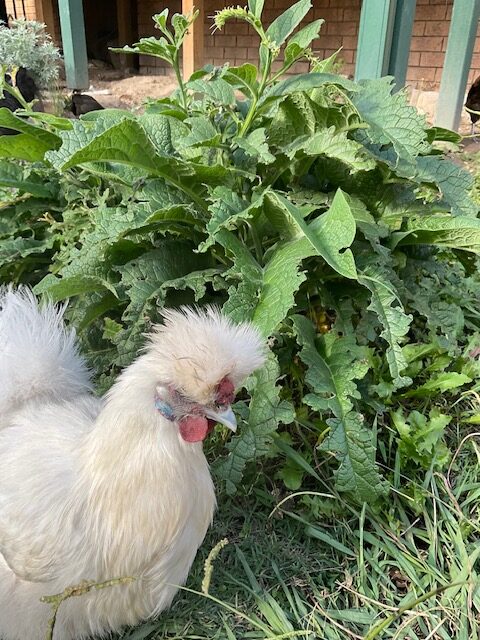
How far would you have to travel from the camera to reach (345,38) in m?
7.39

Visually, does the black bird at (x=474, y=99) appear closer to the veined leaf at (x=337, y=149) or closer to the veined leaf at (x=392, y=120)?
the veined leaf at (x=392, y=120)

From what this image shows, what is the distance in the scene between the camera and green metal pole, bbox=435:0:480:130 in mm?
4359

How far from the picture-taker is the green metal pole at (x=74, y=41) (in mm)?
4395

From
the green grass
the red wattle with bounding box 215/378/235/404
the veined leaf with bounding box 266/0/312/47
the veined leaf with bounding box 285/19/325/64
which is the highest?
the veined leaf with bounding box 266/0/312/47

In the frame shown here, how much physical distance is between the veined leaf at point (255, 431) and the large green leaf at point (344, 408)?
9cm

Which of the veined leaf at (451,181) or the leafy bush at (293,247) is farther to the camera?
the veined leaf at (451,181)

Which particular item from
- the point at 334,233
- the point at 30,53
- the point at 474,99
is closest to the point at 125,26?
the point at 30,53

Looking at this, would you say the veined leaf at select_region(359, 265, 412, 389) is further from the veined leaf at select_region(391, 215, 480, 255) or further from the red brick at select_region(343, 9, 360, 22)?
the red brick at select_region(343, 9, 360, 22)

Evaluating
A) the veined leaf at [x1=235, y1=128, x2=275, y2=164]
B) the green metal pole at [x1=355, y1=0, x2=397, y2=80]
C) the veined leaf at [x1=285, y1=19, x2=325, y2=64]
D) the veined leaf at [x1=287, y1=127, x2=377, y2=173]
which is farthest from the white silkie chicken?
the green metal pole at [x1=355, y1=0, x2=397, y2=80]

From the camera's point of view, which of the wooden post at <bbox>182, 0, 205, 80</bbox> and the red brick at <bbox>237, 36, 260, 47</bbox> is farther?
the red brick at <bbox>237, 36, 260, 47</bbox>

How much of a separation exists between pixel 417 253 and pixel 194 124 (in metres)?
0.94

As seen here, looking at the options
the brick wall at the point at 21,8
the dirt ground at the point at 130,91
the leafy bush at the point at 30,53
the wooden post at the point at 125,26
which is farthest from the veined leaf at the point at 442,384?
the wooden post at the point at 125,26

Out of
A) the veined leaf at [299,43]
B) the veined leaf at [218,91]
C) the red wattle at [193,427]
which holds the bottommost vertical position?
the red wattle at [193,427]

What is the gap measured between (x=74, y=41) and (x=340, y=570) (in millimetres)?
4535
